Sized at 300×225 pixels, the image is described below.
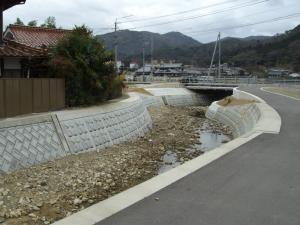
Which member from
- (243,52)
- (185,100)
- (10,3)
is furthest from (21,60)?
(243,52)

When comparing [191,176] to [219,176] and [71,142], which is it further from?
[71,142]

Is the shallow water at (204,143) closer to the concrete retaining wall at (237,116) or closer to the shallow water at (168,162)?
the shallow water at (168,162)

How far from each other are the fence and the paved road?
870 centimetres

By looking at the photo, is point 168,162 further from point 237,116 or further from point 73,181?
point 237,116

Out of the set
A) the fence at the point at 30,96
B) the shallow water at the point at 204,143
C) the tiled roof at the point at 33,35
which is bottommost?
the shallow water at the point at 204,143

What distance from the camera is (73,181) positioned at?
39.5 ft

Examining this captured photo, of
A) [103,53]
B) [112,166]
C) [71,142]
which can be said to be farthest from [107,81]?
[112,166]

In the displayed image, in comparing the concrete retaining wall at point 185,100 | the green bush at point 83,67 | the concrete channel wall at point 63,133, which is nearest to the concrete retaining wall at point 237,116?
the concrete channel wall at point 63,133

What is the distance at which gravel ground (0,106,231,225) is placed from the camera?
9406 mm

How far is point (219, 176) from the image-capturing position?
925cm

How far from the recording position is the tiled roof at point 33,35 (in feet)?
106

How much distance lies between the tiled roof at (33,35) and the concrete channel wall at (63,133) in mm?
12256

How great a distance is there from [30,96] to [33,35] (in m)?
17.8

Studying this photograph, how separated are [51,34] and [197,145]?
17.7 metres
